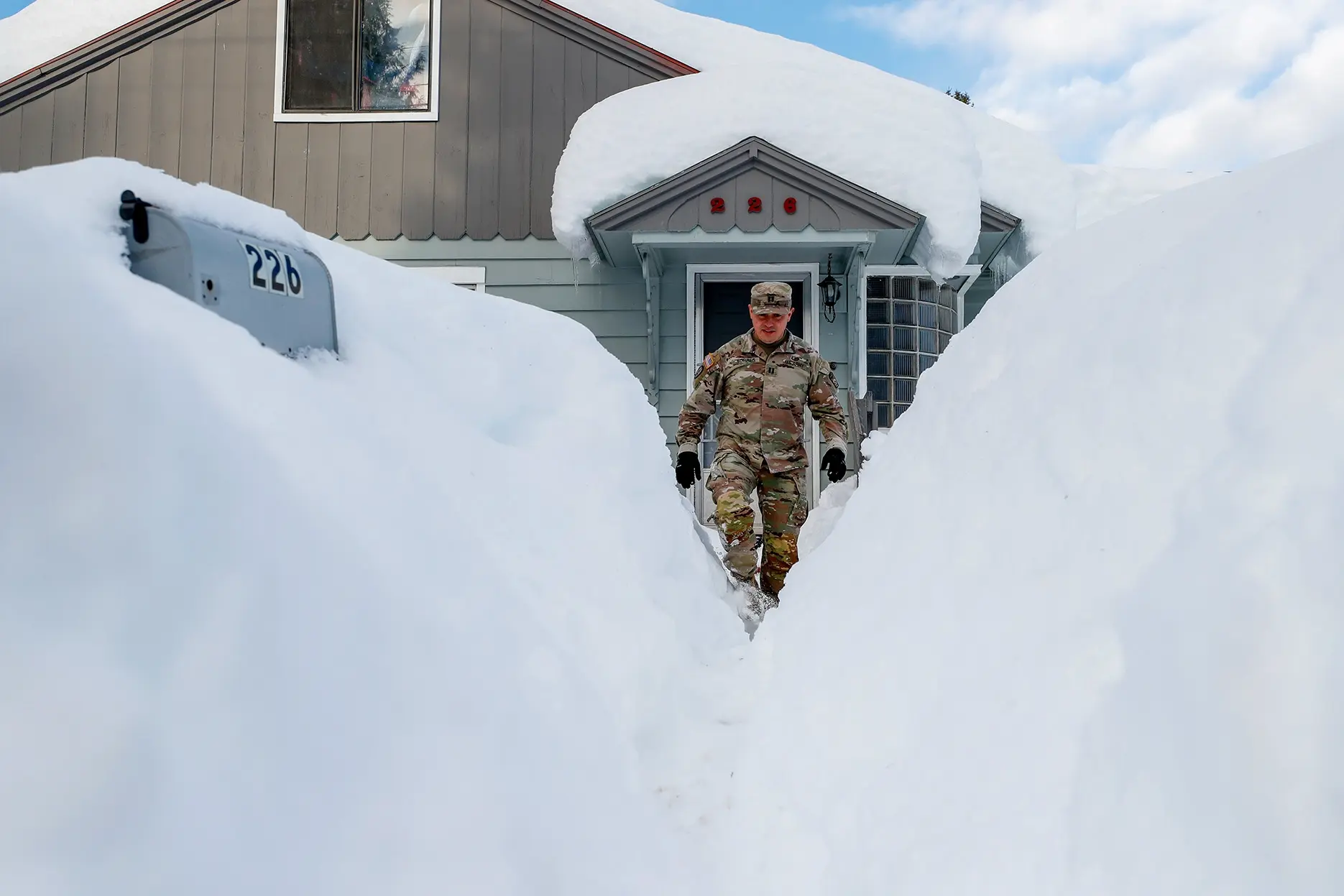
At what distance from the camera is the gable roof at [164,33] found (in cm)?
802

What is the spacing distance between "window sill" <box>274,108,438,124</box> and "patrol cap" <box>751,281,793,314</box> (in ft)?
15.4

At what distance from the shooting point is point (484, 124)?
26.5ft

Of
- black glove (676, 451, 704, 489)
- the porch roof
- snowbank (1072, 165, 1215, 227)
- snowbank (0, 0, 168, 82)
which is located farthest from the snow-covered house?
black glove (676, 451, 704, 489)

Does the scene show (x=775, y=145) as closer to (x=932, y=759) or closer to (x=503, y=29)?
(x=503, y=29)

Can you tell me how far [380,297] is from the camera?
2.96 m

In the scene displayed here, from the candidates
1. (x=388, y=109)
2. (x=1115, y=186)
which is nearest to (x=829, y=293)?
(x=388, y=109)

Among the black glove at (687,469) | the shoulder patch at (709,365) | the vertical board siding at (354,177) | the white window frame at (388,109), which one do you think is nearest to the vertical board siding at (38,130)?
the white window frame at (388,109)

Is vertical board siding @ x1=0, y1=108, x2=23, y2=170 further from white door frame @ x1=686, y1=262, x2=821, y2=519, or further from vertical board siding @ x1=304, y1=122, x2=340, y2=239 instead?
white door frame @ x1=686, y1=262, x2=821, y2=519

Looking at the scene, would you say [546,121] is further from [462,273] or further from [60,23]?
[60,23]

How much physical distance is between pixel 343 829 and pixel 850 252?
6838 mm

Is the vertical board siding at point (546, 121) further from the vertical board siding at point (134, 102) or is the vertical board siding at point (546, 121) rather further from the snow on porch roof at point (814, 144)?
the vertical board siding at point (134, 102)

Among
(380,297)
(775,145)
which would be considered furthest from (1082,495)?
(775,145)

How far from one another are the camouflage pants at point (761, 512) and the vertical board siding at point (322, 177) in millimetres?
5154

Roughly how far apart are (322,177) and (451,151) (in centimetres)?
120
